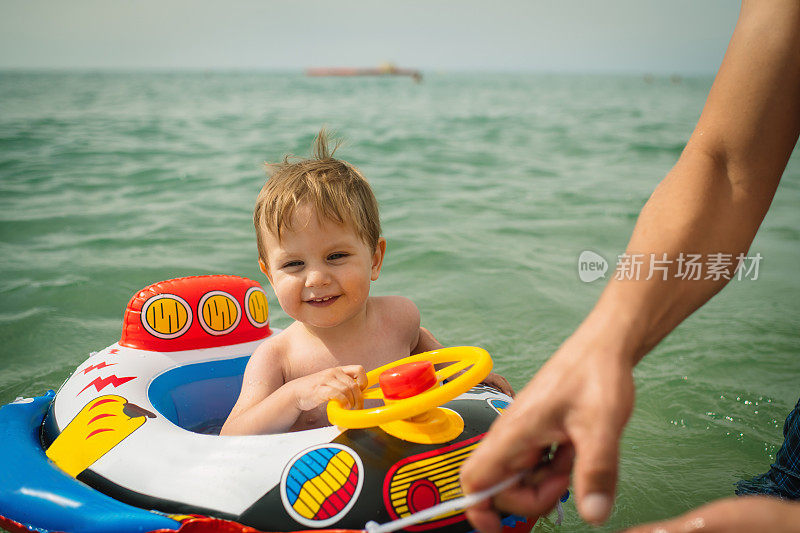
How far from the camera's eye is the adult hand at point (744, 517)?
27.6 inches

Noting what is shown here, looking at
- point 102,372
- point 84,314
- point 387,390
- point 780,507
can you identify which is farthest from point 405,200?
point 780,507

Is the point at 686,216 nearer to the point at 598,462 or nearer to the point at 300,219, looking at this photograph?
the point at 598,462

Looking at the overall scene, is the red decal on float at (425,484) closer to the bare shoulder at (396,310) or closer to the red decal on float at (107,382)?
the bare shoulder at (396,310)

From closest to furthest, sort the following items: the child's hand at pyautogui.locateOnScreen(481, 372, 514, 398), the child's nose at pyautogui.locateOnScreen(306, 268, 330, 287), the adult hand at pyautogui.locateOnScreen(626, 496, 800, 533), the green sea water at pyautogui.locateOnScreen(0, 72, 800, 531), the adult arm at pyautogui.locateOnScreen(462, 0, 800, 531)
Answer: the adult hand at pyautogui.locateOnScreen(626, 496, 800, 533) < the adult arm at pyautogui.locateOnScreen(462, 0, 800, 531) < the child's nose at pyautogui.locateOnScreen(306, 268, 330, 287) < the child's hand at pyautogui.locateOnScreen(481, 372, 514, 398) < the green sea water at pyautogui.locateOnScreen(0, 72, 800, 531)

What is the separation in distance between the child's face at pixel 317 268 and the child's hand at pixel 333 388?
0.28 m

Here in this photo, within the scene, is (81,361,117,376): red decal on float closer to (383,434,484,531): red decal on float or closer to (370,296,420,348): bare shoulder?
(370,296,420,348): bare shoulder

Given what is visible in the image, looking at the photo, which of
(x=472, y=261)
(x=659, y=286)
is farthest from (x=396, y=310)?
(x=472, y=261)

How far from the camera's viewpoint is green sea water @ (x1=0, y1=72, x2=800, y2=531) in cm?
289

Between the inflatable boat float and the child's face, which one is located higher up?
the child's face

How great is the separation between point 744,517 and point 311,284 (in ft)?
4.83

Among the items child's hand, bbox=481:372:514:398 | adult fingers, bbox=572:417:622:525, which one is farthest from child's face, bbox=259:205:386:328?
adult fingers, bbox=572:417:622:525

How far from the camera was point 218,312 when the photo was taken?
2.59m

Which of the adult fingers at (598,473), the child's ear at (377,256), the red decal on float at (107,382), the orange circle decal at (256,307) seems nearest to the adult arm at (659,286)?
the adult fingers at (598,473)

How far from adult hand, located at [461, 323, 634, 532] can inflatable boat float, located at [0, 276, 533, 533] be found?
0.65 meters
